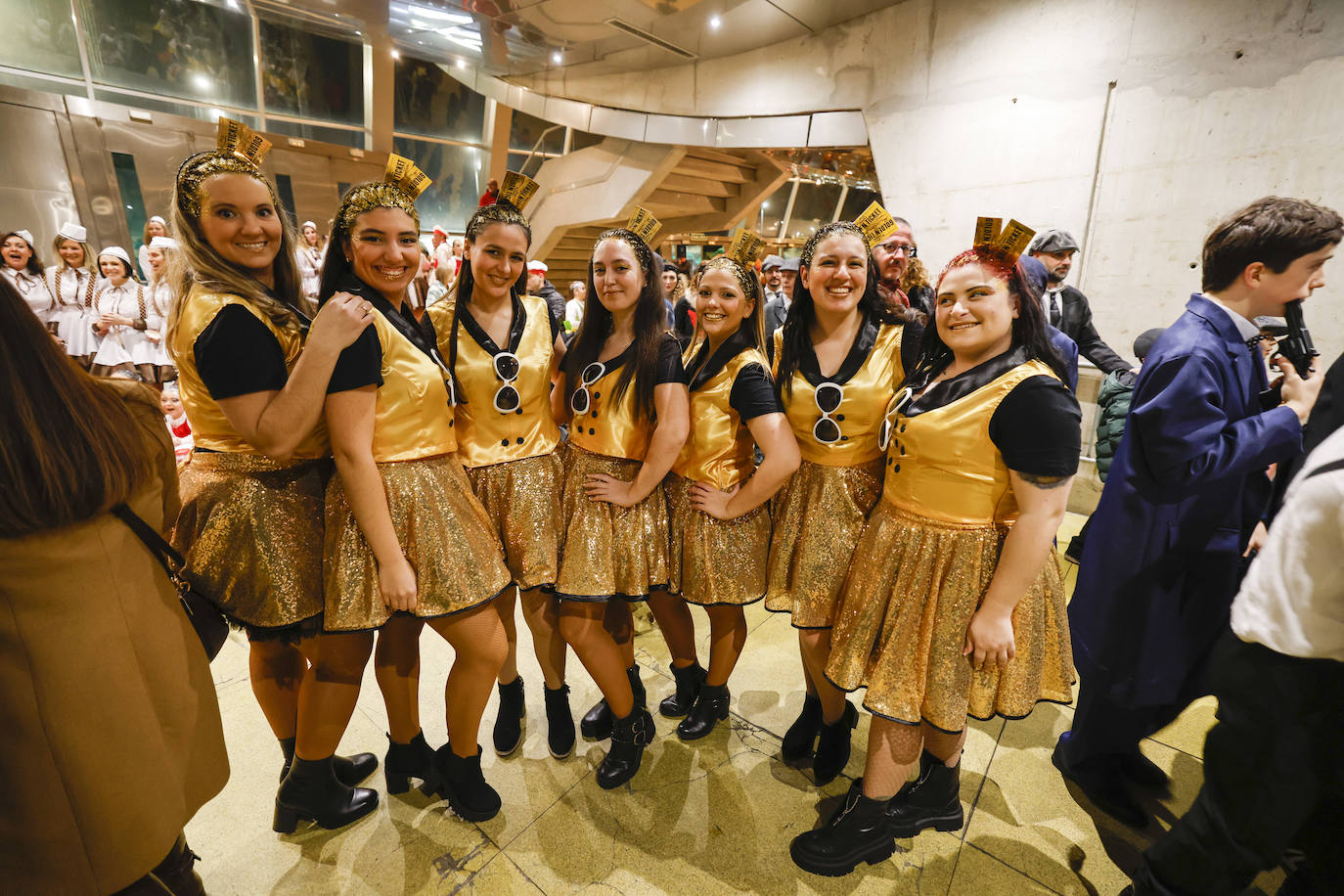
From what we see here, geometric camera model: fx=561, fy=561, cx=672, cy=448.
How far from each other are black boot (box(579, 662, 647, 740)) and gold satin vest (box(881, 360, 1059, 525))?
154 centimetres

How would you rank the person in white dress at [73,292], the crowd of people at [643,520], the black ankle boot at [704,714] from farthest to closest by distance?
the person in white dress at [73,292], the black ankle boot at [704,714], the crowd of people at [643,520]

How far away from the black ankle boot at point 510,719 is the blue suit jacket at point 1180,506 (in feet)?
7.70

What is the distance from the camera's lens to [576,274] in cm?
1488

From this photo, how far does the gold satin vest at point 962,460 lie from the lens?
160cm

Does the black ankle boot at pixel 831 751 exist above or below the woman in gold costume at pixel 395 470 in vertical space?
below

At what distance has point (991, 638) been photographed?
5.37 ft

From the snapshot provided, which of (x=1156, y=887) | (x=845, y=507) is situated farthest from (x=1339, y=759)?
(x=845, y=507)

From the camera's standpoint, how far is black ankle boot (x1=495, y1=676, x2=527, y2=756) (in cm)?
247

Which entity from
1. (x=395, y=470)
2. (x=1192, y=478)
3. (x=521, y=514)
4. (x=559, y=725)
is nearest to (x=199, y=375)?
(x=395, y=470)

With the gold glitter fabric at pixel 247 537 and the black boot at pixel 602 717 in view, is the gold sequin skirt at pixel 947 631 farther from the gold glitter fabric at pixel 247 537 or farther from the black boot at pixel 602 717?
the gold glitter fabric at pixel 247 537

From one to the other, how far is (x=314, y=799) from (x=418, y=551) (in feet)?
3.55

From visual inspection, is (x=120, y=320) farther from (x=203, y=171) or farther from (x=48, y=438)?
(x=48, y=438)

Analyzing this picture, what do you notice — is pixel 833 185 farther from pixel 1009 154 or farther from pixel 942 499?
pixel 942 499

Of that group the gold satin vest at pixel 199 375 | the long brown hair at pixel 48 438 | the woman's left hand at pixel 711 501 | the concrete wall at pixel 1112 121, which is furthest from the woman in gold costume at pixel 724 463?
the concrete wall at pixel 1112 121
